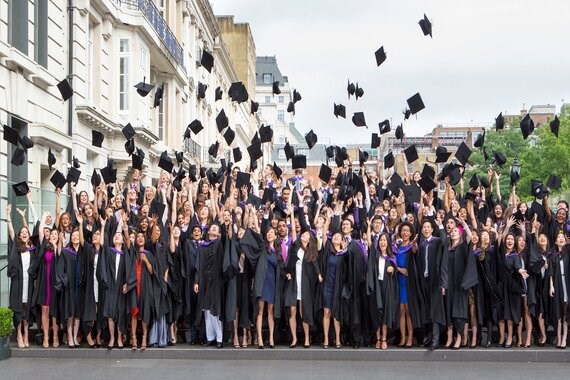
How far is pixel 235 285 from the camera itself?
1033 cm

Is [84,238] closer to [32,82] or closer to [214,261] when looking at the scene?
[214,261]

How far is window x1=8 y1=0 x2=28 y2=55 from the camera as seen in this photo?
14.4 metres

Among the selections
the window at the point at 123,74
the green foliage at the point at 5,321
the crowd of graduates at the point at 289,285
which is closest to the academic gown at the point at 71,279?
the crowd of graduates at the point at 289,285

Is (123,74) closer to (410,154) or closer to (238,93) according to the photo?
(238,93)

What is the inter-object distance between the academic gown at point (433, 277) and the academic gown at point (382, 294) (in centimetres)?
34

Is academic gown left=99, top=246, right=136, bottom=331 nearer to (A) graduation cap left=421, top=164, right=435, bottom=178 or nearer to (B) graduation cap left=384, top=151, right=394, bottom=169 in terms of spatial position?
(A) graduation cap left=421, top=164, right=435, bottom=178

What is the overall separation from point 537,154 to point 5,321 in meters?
40.1

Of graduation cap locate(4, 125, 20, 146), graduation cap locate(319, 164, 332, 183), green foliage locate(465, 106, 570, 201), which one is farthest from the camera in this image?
green foliage locate(465, 106, 570, 201)

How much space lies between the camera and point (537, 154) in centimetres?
4547

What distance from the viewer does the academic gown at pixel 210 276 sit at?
10359 millimetres

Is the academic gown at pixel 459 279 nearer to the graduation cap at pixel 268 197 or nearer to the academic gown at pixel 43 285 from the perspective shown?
the graduation cap at pixel 268 197

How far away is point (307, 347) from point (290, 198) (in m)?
2.58

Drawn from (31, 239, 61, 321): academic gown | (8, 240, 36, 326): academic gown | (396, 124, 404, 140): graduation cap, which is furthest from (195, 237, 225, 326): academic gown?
(396, 124, 404, 140): graduation cap

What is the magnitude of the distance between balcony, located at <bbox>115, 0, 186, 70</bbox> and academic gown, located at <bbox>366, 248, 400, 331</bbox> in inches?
500
